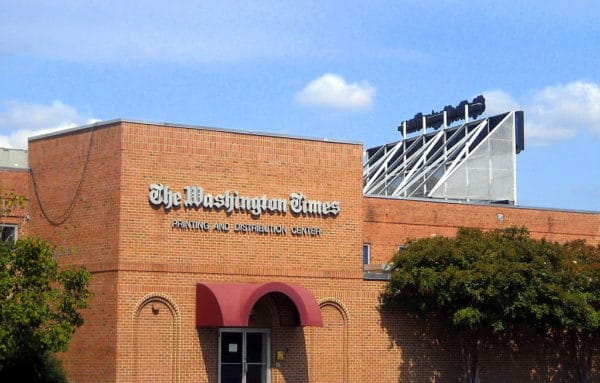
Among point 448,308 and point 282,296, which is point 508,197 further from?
point 282,296

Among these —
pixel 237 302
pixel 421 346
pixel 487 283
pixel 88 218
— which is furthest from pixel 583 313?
pixel 88 218

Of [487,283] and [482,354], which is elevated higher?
[487,283]

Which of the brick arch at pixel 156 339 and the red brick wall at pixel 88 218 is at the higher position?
the red brick wall at pixel 88 218

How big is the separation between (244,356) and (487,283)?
8.13m

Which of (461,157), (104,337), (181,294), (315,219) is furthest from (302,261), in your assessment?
(461,157)

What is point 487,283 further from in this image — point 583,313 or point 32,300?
point 32,300

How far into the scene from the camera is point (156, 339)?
3322 cm

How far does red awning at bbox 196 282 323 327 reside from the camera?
3291cm

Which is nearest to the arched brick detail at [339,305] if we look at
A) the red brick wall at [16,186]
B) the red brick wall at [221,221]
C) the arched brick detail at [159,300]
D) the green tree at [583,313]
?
the red brick wall at [221,221]

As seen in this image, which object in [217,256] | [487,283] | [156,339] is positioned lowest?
[156,339]

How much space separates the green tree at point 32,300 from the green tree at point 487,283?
13068 mm

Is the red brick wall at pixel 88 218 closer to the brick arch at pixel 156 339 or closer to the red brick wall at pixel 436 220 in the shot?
the brick arch at pixel 156 339

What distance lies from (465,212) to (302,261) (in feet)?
35.4

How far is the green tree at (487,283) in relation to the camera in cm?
3619
